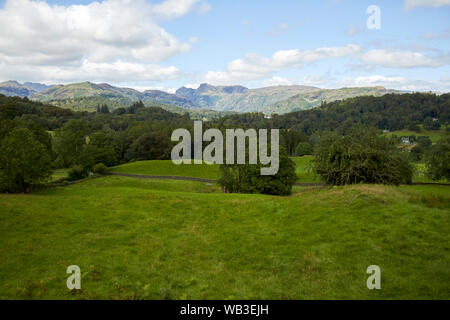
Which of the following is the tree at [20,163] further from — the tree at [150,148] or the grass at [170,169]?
the tree at [150,148]

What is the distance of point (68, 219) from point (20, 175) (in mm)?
26634

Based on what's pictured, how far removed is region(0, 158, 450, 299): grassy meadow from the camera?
968cm

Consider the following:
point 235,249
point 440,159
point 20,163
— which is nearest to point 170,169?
point 20,163

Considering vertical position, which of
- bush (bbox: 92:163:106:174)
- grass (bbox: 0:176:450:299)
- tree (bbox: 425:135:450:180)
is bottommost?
bush (bbox: 92:163:106:174)

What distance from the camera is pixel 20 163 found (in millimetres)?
36906

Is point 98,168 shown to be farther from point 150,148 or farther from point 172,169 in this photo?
point 150,148

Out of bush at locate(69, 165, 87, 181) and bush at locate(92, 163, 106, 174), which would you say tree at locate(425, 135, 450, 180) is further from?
bush at locate(69, 165, 87, 181)

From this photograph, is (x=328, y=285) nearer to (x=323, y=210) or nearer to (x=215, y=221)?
(x=323, y=210)

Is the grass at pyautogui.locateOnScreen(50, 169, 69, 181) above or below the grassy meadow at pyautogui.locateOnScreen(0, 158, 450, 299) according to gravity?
below

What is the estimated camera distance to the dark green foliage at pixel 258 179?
44219 mm

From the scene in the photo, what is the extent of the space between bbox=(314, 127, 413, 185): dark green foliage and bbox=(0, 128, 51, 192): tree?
39.5m

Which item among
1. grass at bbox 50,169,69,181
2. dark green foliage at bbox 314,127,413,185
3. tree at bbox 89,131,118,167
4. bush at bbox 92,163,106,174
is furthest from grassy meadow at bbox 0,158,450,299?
tree at bbox 89,131,118,167

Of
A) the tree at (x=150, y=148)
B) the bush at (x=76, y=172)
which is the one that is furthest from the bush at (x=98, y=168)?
the tree at (x=150, y=148)
